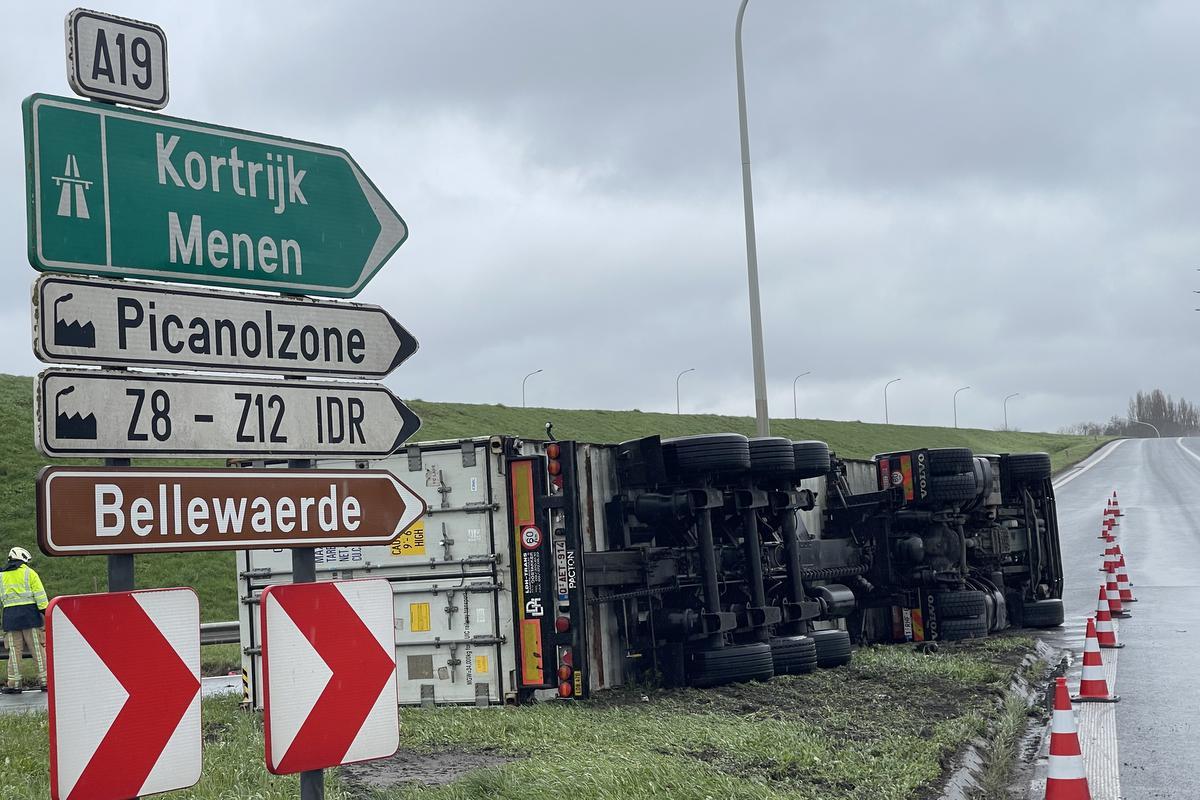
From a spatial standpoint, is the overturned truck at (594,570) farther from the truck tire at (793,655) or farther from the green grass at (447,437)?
the green grass at (447,437)

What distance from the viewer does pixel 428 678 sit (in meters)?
10.8

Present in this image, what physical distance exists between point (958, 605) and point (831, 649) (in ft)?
10.6

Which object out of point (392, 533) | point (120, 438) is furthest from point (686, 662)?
point (120, 438)

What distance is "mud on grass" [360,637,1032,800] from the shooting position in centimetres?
663

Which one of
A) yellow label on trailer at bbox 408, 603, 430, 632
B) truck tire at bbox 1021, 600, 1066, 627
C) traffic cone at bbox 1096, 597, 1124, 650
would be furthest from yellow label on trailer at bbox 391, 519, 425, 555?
truck tire at bbox 1021, 600, 1066, 627

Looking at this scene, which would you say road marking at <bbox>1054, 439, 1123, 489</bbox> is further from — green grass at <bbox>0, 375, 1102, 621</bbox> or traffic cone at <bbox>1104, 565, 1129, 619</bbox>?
traffic cone at <bbox>1104, 565, 1129, 619</bbox>

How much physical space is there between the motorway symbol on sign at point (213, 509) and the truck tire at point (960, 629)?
1185cm

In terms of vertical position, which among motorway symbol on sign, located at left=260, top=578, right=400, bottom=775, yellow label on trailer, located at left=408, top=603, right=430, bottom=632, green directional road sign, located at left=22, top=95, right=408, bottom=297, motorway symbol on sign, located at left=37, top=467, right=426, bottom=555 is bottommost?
yellow label on trailer, located at left=408, top=603, right=430, bottom=632

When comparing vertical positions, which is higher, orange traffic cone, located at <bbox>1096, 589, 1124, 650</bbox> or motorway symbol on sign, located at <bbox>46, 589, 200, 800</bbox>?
motorway symbol on sign, located at <bbox>46, 589, 200, 800</bbox>

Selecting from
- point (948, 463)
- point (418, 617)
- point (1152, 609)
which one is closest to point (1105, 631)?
point (948, 463)

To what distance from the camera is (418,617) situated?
1094cm

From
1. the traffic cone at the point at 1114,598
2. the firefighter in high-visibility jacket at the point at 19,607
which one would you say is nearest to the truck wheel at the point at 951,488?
the traffic cone at the point at 1114,598

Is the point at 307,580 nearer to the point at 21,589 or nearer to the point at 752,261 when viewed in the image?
the point at 21,589

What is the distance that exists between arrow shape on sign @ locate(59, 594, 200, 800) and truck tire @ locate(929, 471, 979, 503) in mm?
12654
